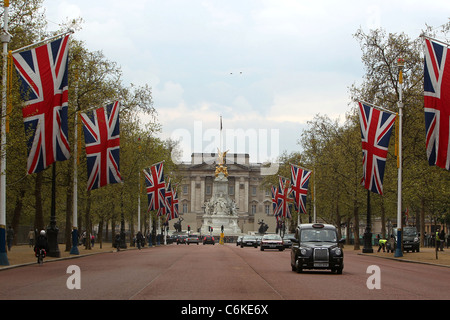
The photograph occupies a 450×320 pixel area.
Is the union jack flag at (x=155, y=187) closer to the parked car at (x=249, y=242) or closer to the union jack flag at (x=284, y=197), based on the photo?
the union jack flag at (x=284, y=197)

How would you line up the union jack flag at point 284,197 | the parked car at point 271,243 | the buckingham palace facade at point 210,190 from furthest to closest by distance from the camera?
1. the buckingham palace facade at point 210,190
2. the union jack flag at point 284,197
3. the parked car at point 271,243

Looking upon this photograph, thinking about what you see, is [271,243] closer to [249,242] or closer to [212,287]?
[249,242]

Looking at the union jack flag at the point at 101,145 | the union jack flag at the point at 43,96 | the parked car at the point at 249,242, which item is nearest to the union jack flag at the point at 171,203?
the parked car at the point at 249,242

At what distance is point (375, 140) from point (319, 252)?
17.2m

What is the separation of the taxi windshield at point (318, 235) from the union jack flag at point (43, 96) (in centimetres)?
1103

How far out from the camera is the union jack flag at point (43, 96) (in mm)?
29250

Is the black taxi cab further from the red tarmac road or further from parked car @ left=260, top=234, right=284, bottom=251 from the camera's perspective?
parked car @ left=260, top=234, right=284, bottom=251

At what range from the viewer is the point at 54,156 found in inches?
1209

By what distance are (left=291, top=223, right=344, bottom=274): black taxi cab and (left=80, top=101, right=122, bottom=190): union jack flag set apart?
16.0 metres

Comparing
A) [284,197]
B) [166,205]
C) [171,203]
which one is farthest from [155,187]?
[284,197]
